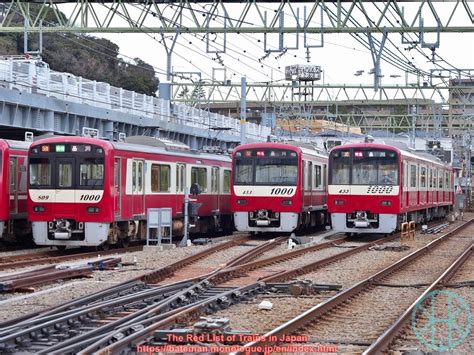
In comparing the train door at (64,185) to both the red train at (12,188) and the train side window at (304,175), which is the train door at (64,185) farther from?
the train side window at (304,175)

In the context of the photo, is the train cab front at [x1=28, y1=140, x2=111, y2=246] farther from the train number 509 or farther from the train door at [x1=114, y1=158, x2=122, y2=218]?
the train door at [x1=114, y1=158, x2=122, y2=218]

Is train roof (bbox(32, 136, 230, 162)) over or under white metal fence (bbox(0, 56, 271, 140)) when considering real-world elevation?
under

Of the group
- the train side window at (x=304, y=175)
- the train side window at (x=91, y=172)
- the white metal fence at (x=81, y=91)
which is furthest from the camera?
the white metal fence at (x=81, y=91)

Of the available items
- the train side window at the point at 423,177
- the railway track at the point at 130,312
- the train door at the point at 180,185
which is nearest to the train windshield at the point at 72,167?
the train door at the point at 180,185

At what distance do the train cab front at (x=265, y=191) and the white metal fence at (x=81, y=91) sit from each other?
6355 mm

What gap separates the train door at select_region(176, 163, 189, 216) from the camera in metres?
26.4

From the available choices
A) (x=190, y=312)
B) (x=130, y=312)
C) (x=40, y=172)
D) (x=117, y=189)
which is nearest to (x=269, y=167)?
(x=117, y=189)

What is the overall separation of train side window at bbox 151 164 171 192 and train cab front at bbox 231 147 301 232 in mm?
2804

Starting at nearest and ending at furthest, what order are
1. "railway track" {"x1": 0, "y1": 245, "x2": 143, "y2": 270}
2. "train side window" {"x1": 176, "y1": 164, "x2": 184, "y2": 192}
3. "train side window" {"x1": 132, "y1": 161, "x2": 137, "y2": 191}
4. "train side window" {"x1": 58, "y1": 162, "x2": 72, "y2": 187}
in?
"railway track" {"x1": 0, "y1": 245, "x2": 143, "y2": 270} < "train side window" {"x1": 58, "y1": 162, "x2": 72, "y2": 187} < "train side window" {"x1": 132, "y1": 161, "x2": 137, "y2": 191} < "train side window" {"x1": 176, "y1": 164, "x2": 184, "y2": 192}

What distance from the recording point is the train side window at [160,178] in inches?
966

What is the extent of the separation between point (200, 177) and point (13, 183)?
23.2 feet

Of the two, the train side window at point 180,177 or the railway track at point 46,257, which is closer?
the railway track at point 46,257

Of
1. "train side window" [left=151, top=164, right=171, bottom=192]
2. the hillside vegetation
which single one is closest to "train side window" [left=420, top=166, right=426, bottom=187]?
"train side window" [left=151, top=164, right=171, bottom=192]

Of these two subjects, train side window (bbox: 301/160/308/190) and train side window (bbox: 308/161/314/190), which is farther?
train side window (bbox: 308/161/314/190)
